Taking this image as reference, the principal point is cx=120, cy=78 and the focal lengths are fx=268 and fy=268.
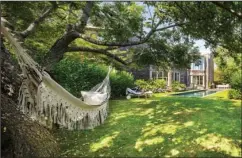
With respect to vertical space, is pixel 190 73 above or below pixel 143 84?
above

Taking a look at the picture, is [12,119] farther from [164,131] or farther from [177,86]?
[164,131]

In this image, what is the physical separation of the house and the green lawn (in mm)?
315

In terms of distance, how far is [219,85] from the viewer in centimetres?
336

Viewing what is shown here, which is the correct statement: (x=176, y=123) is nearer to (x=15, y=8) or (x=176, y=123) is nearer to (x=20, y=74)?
(x=15, y=8)

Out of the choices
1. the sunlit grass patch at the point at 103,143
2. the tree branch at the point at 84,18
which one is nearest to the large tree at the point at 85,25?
the tree branch at the point at 84,18

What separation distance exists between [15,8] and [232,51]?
2577mm

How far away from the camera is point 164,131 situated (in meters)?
3.55

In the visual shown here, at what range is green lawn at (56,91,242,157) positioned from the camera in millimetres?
3053

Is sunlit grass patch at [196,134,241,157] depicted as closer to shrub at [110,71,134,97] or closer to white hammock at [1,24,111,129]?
shrub at [110,71,134,97]

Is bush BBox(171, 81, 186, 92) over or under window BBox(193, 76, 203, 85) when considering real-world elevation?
under

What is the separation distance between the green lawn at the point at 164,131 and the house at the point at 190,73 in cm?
31

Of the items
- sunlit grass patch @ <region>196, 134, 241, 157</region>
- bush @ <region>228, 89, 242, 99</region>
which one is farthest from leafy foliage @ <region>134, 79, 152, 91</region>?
bush @ <region>228, 89, 242, 99</region>

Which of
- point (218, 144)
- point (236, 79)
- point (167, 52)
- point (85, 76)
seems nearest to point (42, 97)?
point (85, 76)

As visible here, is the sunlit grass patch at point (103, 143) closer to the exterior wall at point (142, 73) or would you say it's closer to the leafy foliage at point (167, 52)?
the exterior wall at point (142, 73)
